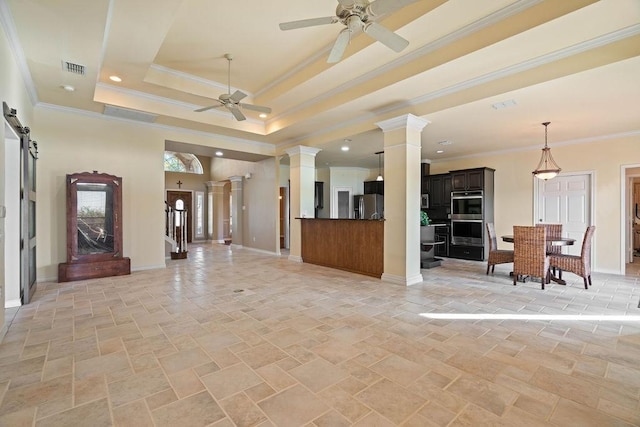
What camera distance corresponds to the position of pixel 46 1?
8.43 ft

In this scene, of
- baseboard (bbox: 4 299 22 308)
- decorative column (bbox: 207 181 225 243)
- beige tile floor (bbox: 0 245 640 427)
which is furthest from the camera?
decorative column (bbox: 207 181 225 243)

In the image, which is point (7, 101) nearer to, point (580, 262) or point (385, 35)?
point (385, 35)

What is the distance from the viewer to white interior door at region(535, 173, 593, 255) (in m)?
6.18

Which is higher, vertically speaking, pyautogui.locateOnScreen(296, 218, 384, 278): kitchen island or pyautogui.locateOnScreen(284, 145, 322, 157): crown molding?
pyautogui.locateOnScreen(284, 145, 322, 157): crown molding

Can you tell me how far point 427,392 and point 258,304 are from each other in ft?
7.60

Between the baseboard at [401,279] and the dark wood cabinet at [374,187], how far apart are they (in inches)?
211

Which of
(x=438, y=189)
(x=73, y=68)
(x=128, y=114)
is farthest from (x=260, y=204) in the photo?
(x=73, y=68)

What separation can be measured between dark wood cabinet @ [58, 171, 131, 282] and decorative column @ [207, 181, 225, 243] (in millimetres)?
6537

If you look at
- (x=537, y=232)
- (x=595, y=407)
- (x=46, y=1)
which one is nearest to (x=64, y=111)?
(x=46, y=1)

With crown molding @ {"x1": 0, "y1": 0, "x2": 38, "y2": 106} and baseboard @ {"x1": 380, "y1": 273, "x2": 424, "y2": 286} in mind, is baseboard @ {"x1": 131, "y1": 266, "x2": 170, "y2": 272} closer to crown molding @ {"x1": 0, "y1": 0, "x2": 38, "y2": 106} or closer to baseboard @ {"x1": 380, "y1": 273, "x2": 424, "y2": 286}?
crown molding @ {"x1": 0, "y1": 0, "x2": 38, "y2": 106}

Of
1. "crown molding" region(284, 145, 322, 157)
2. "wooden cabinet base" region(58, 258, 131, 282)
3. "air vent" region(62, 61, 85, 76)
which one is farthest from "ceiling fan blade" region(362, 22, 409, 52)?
"wooden cabinet base" region(58, 258, 131, 282)

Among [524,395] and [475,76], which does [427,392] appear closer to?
[524,395]

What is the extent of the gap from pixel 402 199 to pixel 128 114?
498 cm

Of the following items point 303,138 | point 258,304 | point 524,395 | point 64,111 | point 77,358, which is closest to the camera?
point 524,395
